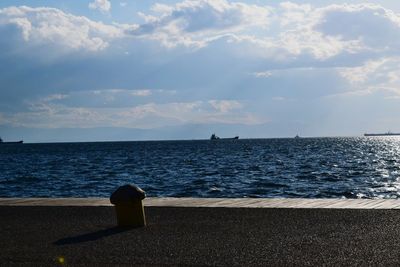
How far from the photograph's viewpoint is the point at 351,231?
9.12 m

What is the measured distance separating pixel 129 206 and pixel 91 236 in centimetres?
111

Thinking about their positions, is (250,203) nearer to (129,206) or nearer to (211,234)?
(129,206)

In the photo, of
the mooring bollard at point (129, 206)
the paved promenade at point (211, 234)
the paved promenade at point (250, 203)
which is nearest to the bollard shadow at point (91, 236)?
the paved promenade at point (211, 234)

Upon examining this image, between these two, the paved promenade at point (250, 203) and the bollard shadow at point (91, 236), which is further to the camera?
the paved promenade at point (250, 203)

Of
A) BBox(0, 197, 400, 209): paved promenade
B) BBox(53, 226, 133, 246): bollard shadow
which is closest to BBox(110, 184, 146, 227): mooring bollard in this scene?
BBox(53, 226, 133, 246): bollard shadow

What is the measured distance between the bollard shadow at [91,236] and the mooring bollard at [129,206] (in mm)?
170

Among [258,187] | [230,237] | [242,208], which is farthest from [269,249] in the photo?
[258,187]

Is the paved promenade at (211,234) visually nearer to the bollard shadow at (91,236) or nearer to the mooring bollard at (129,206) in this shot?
the bollard shadow at (91,236)

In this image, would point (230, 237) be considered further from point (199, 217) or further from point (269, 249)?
point (199, 217)

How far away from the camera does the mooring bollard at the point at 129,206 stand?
1029cm

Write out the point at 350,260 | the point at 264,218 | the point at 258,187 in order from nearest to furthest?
the point at 350,260, the point at 264,218, the point at 258,187

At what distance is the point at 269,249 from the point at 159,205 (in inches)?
203

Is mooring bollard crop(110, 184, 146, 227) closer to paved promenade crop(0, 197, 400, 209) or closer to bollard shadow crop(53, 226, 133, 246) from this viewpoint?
bollard shadow crop(53, 226, 133, 246)

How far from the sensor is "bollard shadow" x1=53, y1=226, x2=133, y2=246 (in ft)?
29.2
